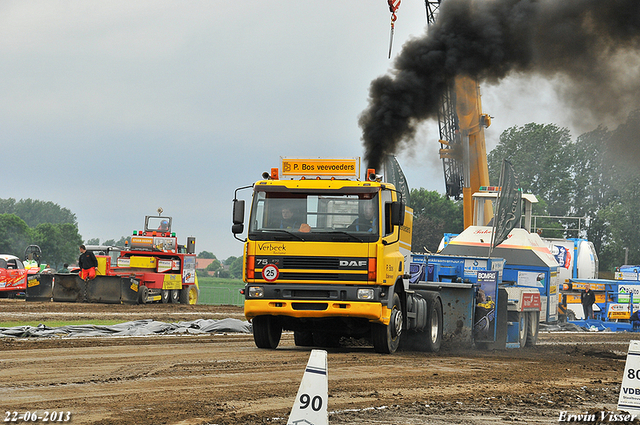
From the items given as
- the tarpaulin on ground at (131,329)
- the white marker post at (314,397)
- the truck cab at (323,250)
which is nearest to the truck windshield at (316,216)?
the truck cab at (323,250)

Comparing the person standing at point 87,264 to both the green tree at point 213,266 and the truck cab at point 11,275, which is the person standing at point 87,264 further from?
the green tree at point 213,266

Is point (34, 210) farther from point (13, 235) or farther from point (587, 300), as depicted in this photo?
point (587, 300)

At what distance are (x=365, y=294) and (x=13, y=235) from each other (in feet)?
341

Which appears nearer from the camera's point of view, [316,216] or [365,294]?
[365,294]

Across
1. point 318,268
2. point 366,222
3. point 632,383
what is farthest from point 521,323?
point 632,383

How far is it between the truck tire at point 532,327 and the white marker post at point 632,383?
1152 centimetres

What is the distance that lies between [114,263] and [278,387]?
20.5m

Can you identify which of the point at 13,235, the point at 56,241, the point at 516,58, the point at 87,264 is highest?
the point at 516,58

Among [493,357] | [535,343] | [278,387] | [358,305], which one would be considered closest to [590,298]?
[535,343]

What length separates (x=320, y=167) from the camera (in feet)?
43.6

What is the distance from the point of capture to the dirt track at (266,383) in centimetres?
728

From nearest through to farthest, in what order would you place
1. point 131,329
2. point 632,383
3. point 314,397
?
point 314,397, point 632,383, point 131,329

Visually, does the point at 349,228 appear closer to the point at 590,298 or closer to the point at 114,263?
the point at 114,263

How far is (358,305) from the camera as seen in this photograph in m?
12.3
